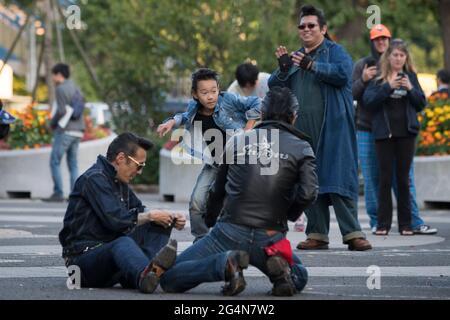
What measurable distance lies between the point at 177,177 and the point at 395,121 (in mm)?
6664

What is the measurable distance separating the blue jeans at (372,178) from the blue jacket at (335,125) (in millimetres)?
2247

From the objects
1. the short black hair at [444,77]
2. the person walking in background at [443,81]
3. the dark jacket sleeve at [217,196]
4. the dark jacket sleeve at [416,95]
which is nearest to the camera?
the dark jacket sleeve at [217,196]

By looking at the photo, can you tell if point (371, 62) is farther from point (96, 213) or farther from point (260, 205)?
point (96, 213)

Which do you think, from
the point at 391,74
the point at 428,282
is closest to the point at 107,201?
the point at 428,282

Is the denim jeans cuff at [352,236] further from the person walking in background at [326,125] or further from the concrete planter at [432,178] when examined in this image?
the concrete planter at [432,178]

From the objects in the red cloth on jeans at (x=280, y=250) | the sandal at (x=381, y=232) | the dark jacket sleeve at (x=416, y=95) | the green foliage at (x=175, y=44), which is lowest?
the sandal at (x=381, y=232)

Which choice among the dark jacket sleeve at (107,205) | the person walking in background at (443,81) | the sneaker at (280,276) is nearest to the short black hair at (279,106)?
the sneaker at (280,276)

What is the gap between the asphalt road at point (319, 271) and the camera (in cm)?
817

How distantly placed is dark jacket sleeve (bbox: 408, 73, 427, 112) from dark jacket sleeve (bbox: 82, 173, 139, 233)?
5252 millimetres

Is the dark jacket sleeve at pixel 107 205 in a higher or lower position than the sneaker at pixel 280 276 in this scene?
higher

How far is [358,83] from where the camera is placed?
13375 mm

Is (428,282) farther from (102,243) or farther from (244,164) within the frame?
(102,243)

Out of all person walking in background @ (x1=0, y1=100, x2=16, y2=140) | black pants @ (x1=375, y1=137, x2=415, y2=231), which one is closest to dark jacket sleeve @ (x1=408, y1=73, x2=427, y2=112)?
black pants @ (x1=375, y1=137, x2=415, y2=231)

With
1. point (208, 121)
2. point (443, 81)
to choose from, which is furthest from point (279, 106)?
point (443, 81)
